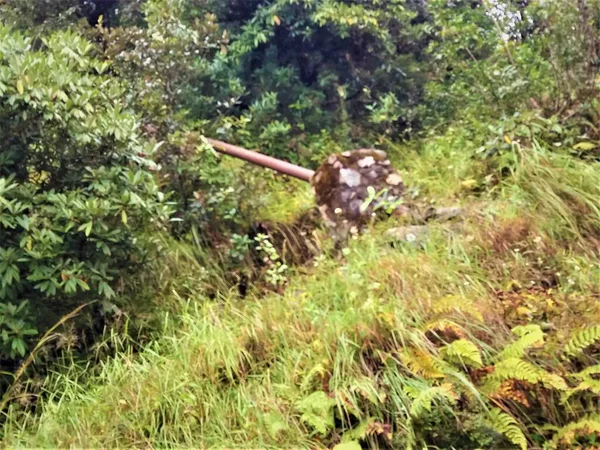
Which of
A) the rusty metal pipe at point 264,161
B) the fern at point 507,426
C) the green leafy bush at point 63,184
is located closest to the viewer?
the fern at point 507,426

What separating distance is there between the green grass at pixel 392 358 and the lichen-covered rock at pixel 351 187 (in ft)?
1.84

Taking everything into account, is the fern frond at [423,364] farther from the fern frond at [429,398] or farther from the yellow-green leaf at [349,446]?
the yellow-green leaf at [349,446]

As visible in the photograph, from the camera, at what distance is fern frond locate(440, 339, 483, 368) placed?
2408 millimetres

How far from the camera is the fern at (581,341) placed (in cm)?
236

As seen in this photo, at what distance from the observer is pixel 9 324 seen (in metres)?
3.08

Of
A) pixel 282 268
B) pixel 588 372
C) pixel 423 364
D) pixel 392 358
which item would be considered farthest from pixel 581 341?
pixel 282 268

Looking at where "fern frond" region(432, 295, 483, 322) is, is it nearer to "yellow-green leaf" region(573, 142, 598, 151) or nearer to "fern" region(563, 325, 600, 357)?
"fern" region(563, 325, 600, 357)

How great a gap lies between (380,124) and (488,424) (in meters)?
5.27

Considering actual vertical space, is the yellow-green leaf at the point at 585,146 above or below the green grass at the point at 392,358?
above

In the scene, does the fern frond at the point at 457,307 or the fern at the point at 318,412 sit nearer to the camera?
the fern at the point at 318,412

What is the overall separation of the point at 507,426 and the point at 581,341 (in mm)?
526

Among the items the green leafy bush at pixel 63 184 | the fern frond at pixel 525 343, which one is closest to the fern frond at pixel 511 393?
the fern frond at pixel 525 343

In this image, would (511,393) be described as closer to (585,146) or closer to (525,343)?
(525,343)

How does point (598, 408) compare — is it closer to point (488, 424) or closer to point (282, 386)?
point (488, 424)
